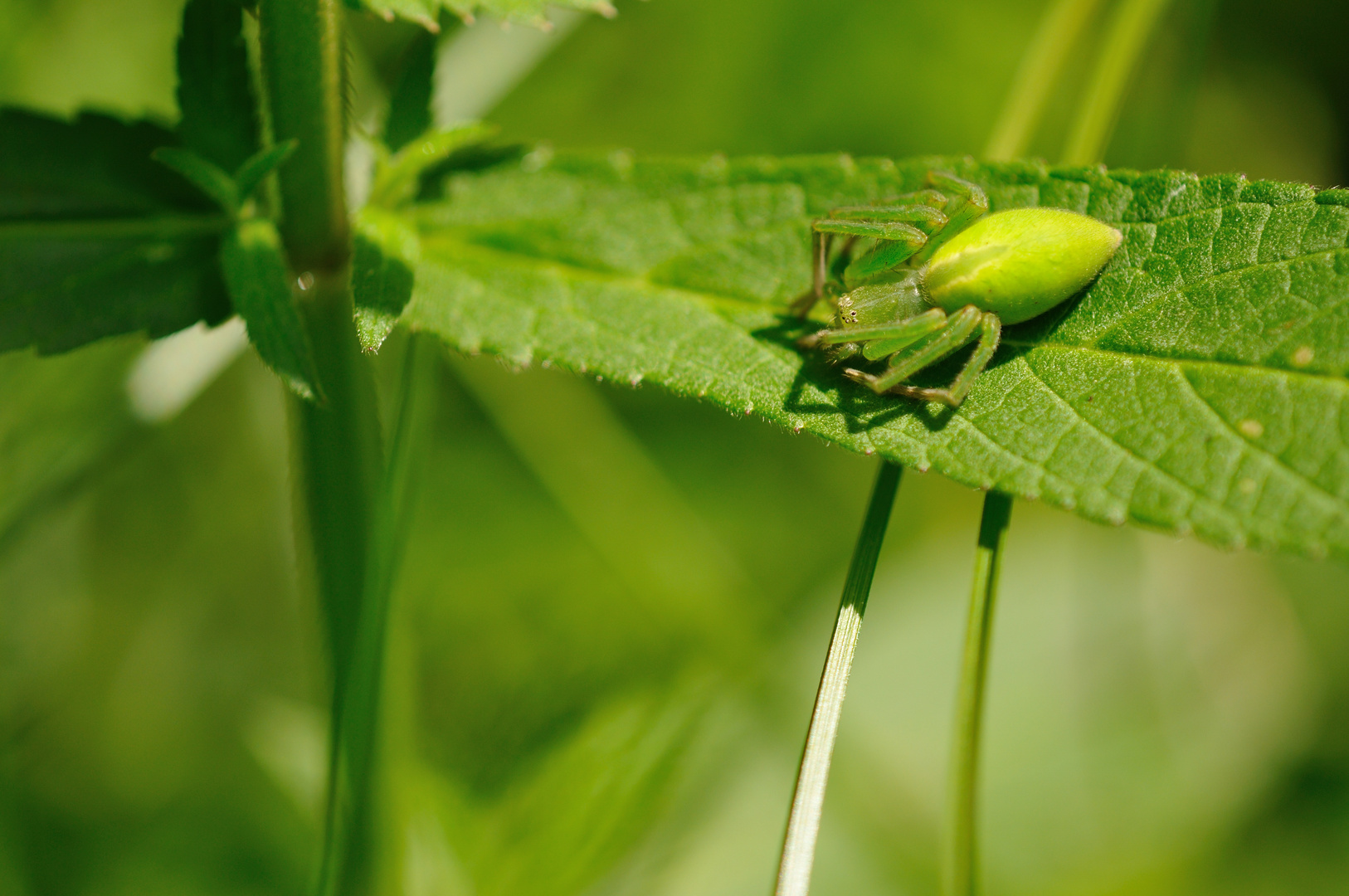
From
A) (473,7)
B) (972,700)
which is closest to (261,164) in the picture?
(473,7)

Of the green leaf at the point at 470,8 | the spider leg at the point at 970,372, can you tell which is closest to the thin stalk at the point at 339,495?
the green leaf at the point at 470,8

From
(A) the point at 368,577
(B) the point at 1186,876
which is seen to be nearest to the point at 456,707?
(A) the point at 368,577

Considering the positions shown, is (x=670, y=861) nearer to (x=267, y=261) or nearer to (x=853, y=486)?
(x=853, y=486)

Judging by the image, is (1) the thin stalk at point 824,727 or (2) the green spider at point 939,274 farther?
(2) the green spider at point 939,274

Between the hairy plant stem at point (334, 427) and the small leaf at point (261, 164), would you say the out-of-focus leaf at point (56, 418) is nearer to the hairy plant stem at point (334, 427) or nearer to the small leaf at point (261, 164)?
the hairy plant stem at point (334, 427)

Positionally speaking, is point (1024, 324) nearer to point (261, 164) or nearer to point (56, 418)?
point (261, 164)

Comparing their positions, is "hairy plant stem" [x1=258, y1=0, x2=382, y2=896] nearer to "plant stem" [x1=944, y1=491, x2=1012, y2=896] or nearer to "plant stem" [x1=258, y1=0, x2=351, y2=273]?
"plant stem" [x1=258, y1=0, x2=351, y2=273]
